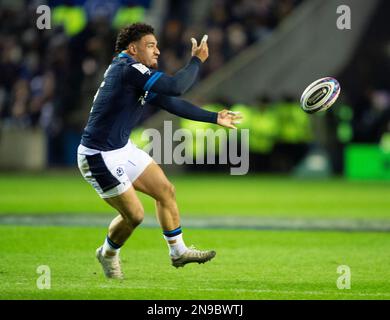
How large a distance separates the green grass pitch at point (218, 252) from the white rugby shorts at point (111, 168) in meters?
0.82

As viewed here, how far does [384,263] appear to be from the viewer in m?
10.5

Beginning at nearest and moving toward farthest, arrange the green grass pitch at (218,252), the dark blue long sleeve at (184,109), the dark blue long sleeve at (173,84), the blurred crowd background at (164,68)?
1. the green grass pitch at (218,252)
2. the dark blue long sleeve at (173,84)
3. the dark blue long sleeve at (184,109)
4. the blurred crowd background at (164,68)

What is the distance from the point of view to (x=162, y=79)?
895cm

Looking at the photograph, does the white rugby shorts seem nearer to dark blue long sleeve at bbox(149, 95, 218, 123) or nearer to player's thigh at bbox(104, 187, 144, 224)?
player's thigh at bbox(104, 187, 144, 224)

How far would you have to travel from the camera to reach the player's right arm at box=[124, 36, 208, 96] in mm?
8922

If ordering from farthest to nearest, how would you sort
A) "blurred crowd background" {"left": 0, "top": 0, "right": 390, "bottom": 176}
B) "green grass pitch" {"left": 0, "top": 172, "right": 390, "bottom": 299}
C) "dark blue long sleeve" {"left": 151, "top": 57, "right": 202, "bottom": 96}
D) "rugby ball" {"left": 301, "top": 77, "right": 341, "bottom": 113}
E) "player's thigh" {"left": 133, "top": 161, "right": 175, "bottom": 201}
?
"blurred crowd background" {"left": 0, "top": 0, "right": 390, "bottom": 176}, "rugby ball" {"left": 301, "top": 77, "right": 341, "bottom": 113}, "player's thigh" {"left": 133, "top": 161, "right": 175, "bottom": 201}, "dark blue long sleeve" {"left": 151, "top": 57, "right": 202, "bottom": 96}, "green grass pitch" {"left": 0, "top": 172, "right": 390, "bottom": 299}

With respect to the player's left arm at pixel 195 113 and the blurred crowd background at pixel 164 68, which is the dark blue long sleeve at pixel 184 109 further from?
the blurred crowd background at pixel 164 68

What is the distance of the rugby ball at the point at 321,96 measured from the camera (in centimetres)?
1006

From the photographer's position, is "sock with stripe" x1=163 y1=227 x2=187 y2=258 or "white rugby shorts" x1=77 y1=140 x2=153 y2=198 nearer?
"white rugby shorts" x1=77 y1=140 x2=153 y2=198

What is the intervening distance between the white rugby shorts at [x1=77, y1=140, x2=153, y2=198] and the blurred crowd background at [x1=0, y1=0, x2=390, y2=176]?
15.1 metres

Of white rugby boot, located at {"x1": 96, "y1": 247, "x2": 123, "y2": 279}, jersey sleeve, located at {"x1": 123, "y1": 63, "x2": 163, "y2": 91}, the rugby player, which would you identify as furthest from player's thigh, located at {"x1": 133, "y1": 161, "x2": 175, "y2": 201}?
jersey sleeve, located at {"x1": 123, "y1": 63, "x2": 163, "y2": 91}

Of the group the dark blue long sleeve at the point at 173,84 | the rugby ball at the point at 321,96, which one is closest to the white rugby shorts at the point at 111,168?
the dark blue long sleeve at the point at 173,84

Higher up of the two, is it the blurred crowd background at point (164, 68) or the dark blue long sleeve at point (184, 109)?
the blurred crowd background at point (164, 68)

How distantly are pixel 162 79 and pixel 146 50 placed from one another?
49cm
